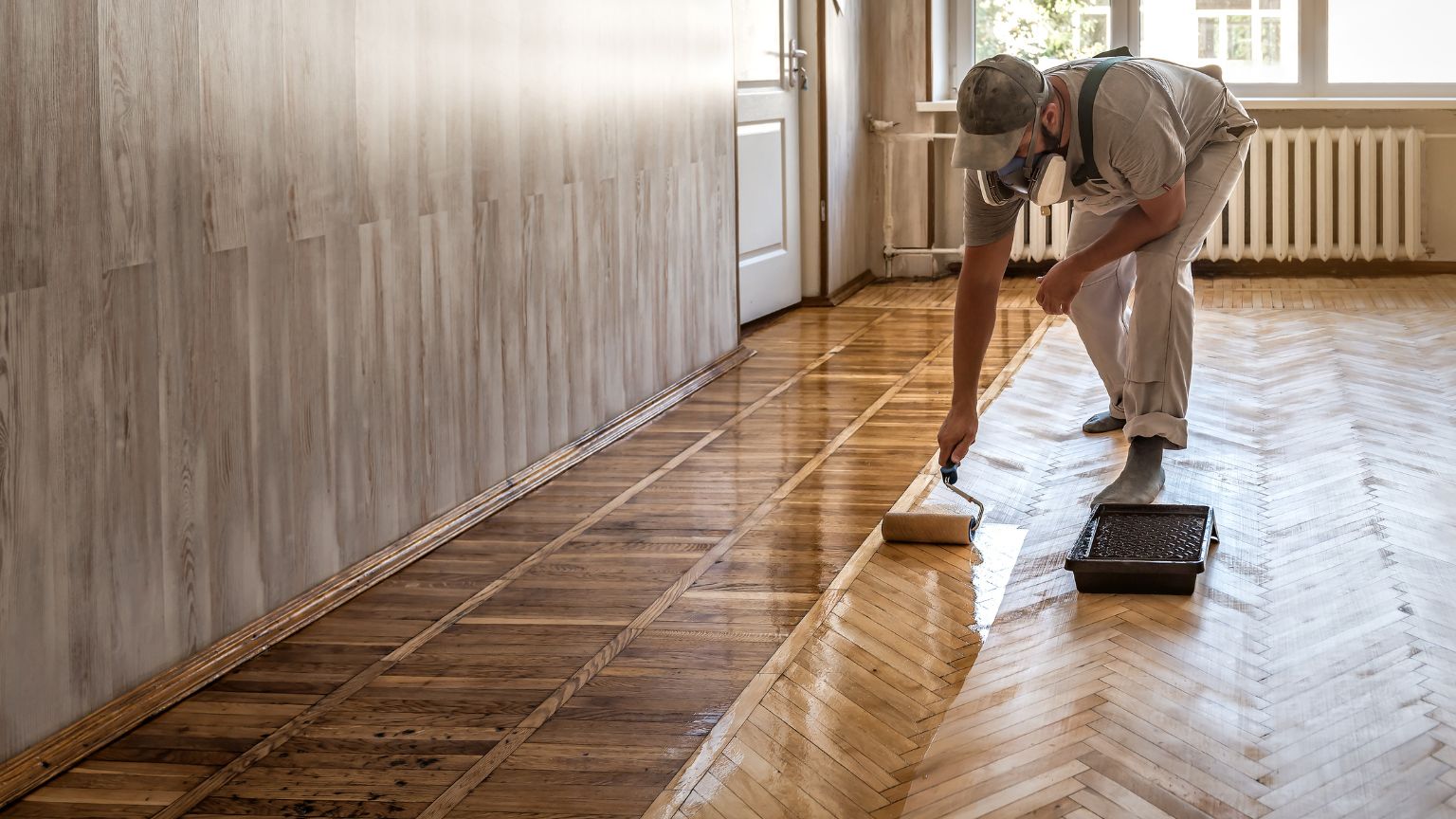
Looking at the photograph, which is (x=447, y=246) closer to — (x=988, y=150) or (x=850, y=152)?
(x=988, y=150)

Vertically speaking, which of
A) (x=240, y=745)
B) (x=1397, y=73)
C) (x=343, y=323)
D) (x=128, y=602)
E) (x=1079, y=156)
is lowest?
(x=240, y=745)

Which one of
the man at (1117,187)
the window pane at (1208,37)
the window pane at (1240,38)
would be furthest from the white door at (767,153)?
the man at (1117,187)

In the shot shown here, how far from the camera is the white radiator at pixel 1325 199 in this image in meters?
6.34

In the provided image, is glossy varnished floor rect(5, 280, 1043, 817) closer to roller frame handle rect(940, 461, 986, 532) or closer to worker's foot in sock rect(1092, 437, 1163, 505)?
roller frame handle rect(940, 461, 986, 532)

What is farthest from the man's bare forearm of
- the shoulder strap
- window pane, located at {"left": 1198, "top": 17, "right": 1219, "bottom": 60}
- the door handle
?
window pane, located at {"left": 1198, "top": 17, "right": 1219, "bottom": 60}

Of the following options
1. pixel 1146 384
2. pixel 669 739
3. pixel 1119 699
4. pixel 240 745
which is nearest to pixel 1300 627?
pixel 1119 699

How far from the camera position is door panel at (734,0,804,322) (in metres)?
5.40

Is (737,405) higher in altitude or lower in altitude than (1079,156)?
lower

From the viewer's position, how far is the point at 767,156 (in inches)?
222

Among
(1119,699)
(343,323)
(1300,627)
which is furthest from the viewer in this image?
(343,323)

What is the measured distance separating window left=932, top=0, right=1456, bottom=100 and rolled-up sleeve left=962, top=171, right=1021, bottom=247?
13.8 feet

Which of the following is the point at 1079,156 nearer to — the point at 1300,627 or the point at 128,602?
the point at 1300,627

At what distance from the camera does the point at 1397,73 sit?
651 centimetres

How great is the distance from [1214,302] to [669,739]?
452 centimetres
